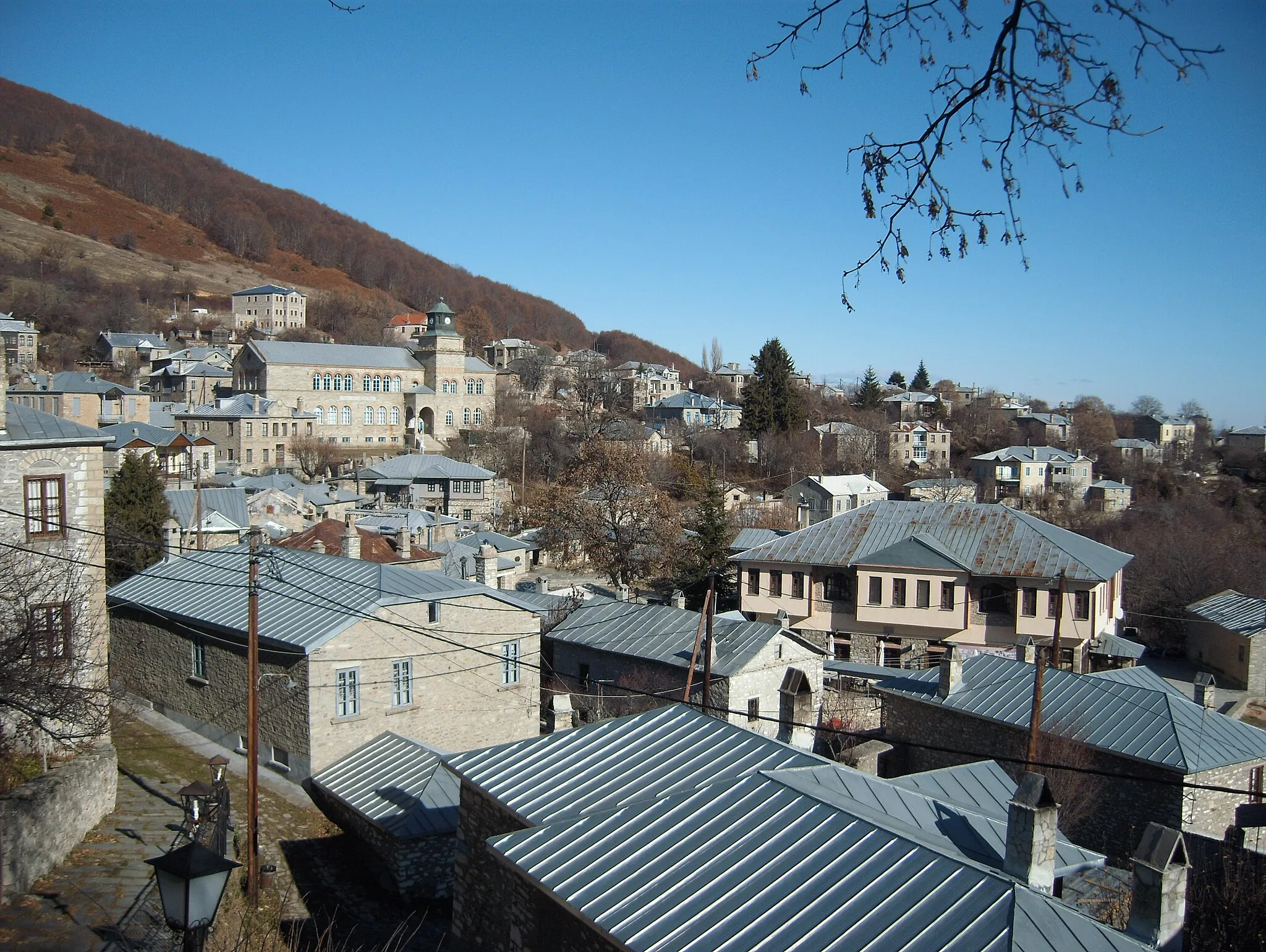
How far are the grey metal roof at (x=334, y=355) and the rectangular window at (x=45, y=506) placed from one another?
56.4 m

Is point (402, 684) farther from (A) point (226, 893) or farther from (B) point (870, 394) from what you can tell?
(B) point (870, 394)

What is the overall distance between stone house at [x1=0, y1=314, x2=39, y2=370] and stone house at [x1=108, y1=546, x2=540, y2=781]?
198 ft

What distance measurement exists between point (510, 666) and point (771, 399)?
51.1m

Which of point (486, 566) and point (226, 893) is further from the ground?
point (486, 566)

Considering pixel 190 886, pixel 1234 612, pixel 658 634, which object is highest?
pixel 190 886

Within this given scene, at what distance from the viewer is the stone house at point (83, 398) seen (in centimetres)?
5162

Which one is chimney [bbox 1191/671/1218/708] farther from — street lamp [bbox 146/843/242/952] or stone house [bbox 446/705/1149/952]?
street lamp [bbox 146/843/242/952]

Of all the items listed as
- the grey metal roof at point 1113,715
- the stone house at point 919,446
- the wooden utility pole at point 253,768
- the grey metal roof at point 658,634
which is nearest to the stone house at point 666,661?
the grey metal roof at point 658,634

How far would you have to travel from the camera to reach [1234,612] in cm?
3281

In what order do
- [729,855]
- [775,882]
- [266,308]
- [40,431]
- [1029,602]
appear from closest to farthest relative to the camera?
1. [775,882]
2. [729,855]
3. [40,431]
4. [1029,602]
5. [266,308]

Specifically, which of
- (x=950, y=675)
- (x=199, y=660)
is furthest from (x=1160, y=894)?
(x=199, y=660)

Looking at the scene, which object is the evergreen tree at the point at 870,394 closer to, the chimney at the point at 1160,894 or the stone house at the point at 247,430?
the stone house at the point at 247,430

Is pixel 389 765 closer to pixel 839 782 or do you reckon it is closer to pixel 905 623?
pixel 839 782

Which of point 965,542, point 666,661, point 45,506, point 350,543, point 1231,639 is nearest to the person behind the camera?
point 45,506
